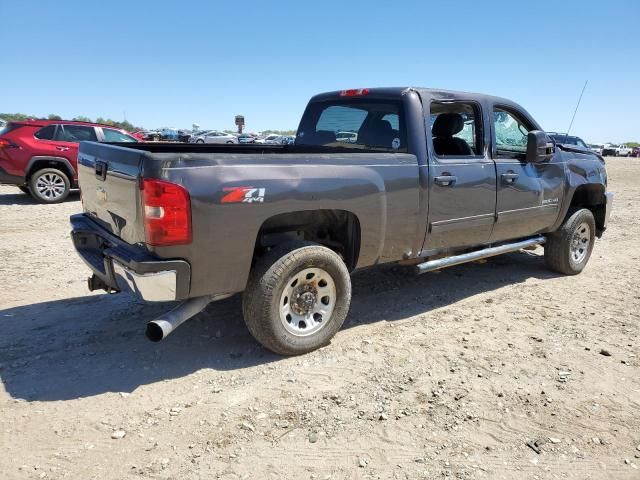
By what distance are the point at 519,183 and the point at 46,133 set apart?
9643mm

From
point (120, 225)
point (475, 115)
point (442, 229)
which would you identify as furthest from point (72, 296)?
point (475, 115)

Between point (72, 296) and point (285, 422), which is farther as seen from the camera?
point (72, 296)

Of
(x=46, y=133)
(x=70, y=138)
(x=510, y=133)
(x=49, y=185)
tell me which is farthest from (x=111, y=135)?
(x=510, y=133)

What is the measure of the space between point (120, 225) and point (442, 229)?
2.59 m

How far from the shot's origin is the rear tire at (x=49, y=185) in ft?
33.7

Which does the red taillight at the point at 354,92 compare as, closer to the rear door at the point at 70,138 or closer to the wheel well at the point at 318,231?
the wheel well at the point at 318,231

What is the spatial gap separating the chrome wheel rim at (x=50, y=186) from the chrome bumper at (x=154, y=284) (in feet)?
28.4

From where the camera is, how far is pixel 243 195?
3133mm

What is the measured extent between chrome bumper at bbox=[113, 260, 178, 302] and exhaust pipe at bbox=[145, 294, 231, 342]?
0.61 feet

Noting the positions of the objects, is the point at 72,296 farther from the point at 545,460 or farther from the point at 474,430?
the point at 545,460

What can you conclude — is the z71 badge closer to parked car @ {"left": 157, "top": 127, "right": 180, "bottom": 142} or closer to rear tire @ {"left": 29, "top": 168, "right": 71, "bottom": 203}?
rear tire @ {"left": 29, "top": 168, "right": 71, "bottom": 203}

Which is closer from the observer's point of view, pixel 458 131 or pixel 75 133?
pixel 458 131

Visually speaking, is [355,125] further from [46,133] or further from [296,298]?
[46,133]

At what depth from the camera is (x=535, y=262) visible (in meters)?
6.58
